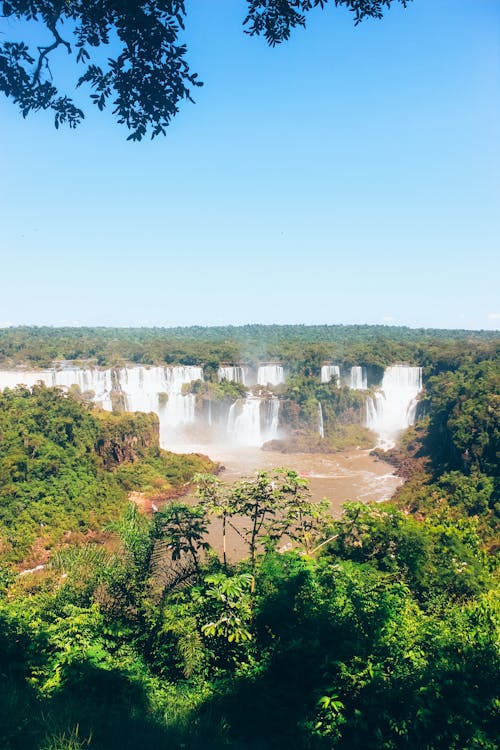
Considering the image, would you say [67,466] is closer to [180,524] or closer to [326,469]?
[326,469]

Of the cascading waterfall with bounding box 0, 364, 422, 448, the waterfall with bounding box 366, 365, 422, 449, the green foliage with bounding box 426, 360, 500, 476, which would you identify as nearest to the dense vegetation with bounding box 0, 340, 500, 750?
the green foliage with bounding box 426, 360, 500, 476

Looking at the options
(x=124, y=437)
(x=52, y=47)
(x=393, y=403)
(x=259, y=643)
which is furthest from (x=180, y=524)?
(x=393, y=403)

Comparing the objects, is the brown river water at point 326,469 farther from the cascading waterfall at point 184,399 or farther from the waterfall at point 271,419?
the waterfall at point 271,419

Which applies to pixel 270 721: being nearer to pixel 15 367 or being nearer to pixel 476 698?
pixel 476 698

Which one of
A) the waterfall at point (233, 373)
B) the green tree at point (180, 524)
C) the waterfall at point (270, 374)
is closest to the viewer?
the green tree at point (180, 524)

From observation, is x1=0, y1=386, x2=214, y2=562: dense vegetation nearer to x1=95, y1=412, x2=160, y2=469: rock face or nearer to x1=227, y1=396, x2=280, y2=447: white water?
x1=95, y1=412, x2=160, y2=469: rock face

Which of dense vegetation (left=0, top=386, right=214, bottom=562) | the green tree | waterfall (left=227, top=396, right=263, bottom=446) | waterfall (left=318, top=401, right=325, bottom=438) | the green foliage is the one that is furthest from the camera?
waterfall (left=318, top=401, right=325, bottom=438)

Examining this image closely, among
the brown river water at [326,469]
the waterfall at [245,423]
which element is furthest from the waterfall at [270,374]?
the brown river water at [326,469]
